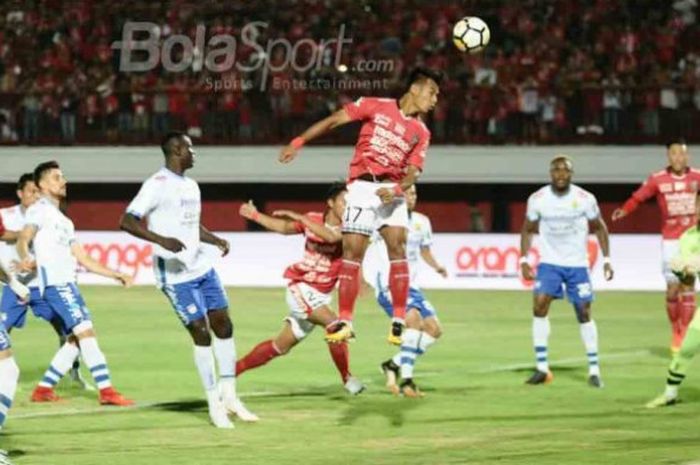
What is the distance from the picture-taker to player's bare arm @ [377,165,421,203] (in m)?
12.8

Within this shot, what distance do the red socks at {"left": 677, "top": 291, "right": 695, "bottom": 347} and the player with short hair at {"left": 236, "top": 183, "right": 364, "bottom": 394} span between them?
553 centimetres

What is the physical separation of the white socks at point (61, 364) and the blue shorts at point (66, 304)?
204mm

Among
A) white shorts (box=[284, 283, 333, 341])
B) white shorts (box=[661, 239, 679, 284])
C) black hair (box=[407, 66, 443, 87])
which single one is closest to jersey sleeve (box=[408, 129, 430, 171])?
A: black hair (box=[407, 66, 443, 87])

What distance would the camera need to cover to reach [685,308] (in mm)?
18922

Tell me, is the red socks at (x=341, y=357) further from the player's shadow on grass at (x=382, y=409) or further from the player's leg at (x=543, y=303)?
the player's leg at (x=543, y=303)

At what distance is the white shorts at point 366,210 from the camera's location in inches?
521

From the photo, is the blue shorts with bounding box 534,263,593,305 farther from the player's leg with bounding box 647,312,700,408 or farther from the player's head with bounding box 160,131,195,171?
the player's head with bounding box 160,131,195,171

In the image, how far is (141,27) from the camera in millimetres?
40312

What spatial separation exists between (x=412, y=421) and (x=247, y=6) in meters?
27.7

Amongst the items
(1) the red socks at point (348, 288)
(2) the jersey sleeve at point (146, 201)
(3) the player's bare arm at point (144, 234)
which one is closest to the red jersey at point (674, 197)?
(1) the red socks at point (348, 288)

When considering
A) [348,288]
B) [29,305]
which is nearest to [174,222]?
[348,288]

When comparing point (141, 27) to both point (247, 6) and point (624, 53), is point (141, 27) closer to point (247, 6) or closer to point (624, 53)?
point (247, 6)

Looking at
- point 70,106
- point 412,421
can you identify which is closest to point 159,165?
point 70,106

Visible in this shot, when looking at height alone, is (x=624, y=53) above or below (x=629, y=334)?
above
